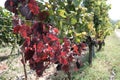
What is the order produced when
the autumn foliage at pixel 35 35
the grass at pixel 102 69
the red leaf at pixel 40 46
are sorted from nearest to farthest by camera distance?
the autumn foliage at pixel 35 35
the red leaf at pixel 40 46
the grass at pixel 102 69

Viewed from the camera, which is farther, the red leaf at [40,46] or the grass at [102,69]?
the grass at [102,69]

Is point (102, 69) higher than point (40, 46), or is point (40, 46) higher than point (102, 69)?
point (40, 46)

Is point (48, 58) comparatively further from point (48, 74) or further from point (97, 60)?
point (97, 60)

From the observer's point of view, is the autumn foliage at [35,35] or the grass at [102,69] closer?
the autumn foliage at [35,35]

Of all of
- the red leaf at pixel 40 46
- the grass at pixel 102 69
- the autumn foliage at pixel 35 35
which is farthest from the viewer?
the grass at pixel 102 69

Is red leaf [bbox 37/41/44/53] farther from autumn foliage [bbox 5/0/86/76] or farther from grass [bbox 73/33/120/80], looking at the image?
grass [bbox 73/33/120/80]

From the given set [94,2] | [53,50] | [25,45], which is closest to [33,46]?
[25,45]

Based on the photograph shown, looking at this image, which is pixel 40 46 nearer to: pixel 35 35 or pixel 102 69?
pixel 35 35

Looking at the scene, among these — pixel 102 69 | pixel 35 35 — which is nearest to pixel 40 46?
pixel 35 35

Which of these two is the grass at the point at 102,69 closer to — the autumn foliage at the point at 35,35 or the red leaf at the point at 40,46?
the autumn foliage at the point at 35,35

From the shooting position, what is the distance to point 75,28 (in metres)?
5.25

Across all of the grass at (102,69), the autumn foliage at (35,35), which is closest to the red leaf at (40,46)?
the autumn foliage at (35,35)

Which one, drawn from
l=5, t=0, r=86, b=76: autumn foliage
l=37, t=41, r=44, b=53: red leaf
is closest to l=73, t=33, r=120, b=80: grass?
l=5, t=0, r=86, b=76: autumn foliage

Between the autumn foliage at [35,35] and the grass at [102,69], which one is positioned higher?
the autumn foliage at [35,35]
